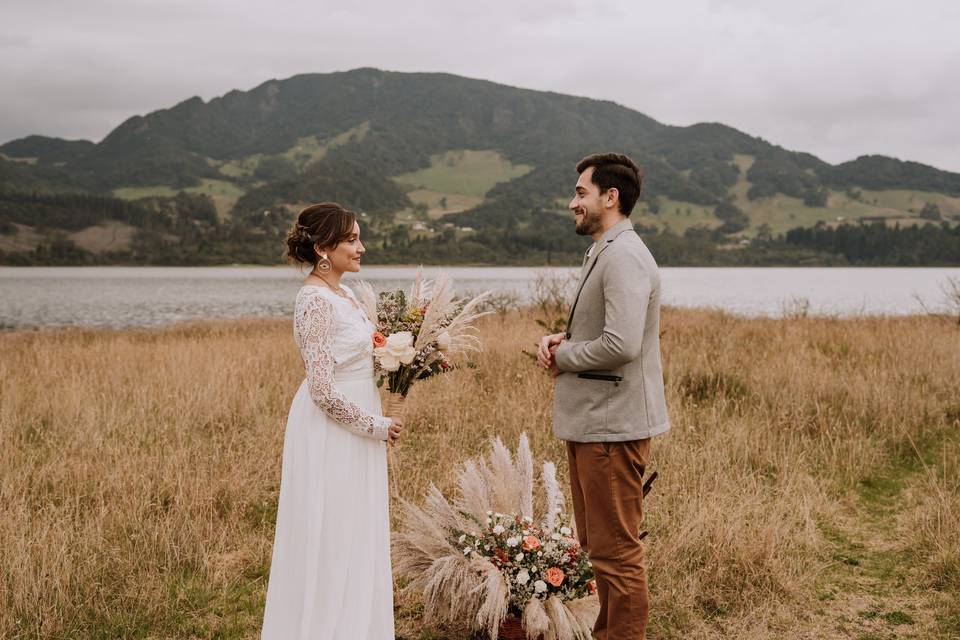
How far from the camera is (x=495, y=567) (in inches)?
151

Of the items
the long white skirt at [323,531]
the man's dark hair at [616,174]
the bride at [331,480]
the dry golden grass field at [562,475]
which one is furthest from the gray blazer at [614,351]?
the dry golden grass field at [562,475]

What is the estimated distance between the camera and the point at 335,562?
321 centimetres

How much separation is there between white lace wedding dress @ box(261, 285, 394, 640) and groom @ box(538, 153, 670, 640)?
0.95 m

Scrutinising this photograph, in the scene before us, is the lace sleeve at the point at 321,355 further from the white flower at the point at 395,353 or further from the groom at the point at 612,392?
the groom at the point at 612,392

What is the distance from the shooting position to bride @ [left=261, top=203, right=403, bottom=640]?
3.17 m

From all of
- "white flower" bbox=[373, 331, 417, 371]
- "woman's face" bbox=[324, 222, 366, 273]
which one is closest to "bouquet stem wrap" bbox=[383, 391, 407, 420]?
"white flower" bbox=[373, 331, 417, 371]

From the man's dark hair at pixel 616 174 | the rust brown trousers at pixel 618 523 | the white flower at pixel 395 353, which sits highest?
the man's dark hair at pixel 616 174

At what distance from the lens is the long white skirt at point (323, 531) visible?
3.18 metres

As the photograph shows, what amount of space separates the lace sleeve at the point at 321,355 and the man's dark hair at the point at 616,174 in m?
1.39

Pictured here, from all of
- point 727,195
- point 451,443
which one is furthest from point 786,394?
point 727,195

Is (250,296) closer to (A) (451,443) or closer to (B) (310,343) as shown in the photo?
(A) (451,443)

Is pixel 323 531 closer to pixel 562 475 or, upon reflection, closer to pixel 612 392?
pixel 612 392

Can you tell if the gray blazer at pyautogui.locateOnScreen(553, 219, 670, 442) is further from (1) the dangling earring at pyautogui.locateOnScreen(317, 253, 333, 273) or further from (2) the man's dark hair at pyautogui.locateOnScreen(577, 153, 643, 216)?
(1) the dangling earring at pyautogui.locateOnScreen(317, 253, 333, 273)

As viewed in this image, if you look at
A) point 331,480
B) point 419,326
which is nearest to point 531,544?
point 331,480
